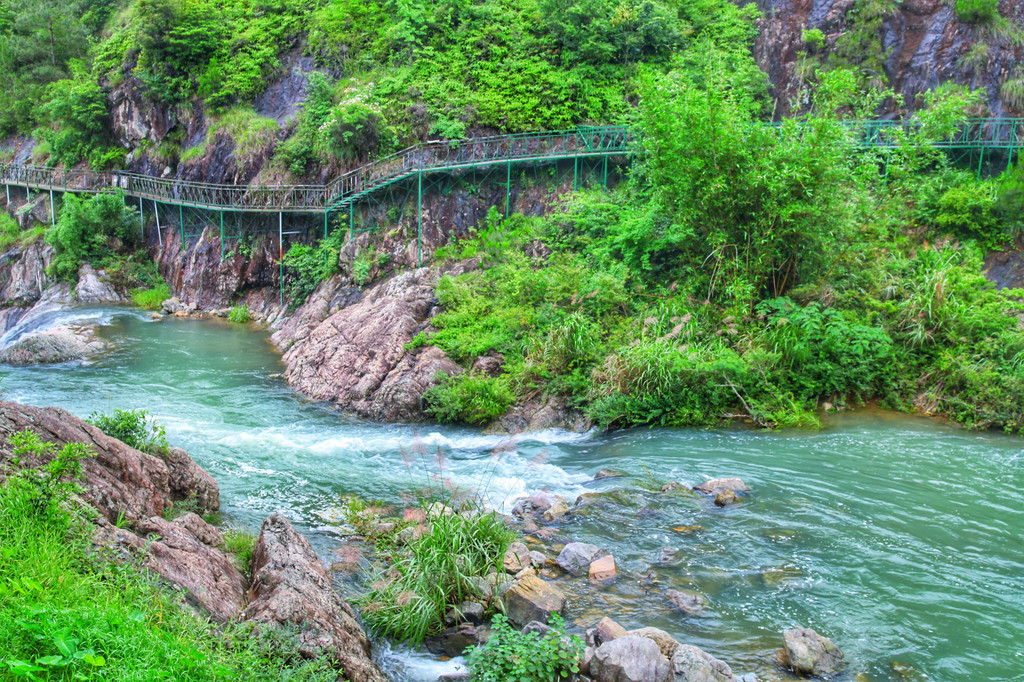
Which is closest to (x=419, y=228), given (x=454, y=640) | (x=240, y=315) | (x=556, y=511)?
(x=240, y=315)

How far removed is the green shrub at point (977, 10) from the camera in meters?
18.1

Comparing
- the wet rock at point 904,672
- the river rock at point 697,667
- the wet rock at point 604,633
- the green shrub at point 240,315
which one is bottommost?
the green shrub at point 240,315

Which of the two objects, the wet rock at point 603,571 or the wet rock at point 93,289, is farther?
the wet rock at point 93,289

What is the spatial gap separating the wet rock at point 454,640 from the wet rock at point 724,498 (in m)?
4.10

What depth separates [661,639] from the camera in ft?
18.5

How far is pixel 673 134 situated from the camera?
44.6 ft

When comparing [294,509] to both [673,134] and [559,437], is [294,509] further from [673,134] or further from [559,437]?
[673,134]

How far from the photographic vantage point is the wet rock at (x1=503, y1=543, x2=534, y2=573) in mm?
6949

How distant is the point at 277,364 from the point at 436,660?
14.1m

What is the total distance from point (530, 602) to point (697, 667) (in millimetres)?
1573

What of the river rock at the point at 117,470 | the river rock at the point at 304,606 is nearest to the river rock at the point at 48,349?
the river rock at the point at 117,470

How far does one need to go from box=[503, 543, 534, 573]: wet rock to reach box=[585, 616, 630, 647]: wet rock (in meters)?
1.26

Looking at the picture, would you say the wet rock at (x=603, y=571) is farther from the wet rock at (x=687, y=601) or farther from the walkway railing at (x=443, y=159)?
the walkway railing at (x=443, y=159)

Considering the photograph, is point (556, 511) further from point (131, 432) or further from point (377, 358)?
point (377, 358)
